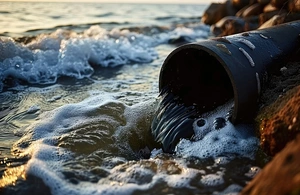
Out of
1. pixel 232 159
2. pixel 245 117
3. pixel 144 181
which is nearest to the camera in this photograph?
pixel 144 181

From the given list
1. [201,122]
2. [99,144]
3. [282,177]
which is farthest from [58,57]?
[282,177]

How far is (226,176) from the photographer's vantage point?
2.76 m

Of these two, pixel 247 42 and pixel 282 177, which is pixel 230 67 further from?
pixel 282 177

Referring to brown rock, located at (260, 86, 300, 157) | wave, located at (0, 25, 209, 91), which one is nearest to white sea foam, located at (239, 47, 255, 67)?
brown rock, located at (260, 86, 300, 157)

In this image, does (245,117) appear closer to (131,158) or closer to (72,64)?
(131,158)

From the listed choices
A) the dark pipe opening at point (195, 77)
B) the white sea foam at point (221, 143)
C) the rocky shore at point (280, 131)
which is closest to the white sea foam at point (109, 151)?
the white sea foam at point (221, 143)

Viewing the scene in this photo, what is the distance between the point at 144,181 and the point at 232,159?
34.0 inches

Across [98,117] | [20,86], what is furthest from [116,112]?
[20,86]

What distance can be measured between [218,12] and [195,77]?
48.8ft

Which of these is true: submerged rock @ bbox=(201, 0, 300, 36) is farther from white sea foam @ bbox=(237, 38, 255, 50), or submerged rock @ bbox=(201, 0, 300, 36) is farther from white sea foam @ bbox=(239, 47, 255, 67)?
white sea foam @ bbox=(239, 47, 255, 67)

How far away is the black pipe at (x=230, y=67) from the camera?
3180 millimetres

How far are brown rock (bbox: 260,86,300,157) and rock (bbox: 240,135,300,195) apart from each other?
0.88 meters

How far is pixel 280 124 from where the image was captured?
2.68 metres

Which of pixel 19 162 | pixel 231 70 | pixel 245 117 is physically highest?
pixel 231 70
